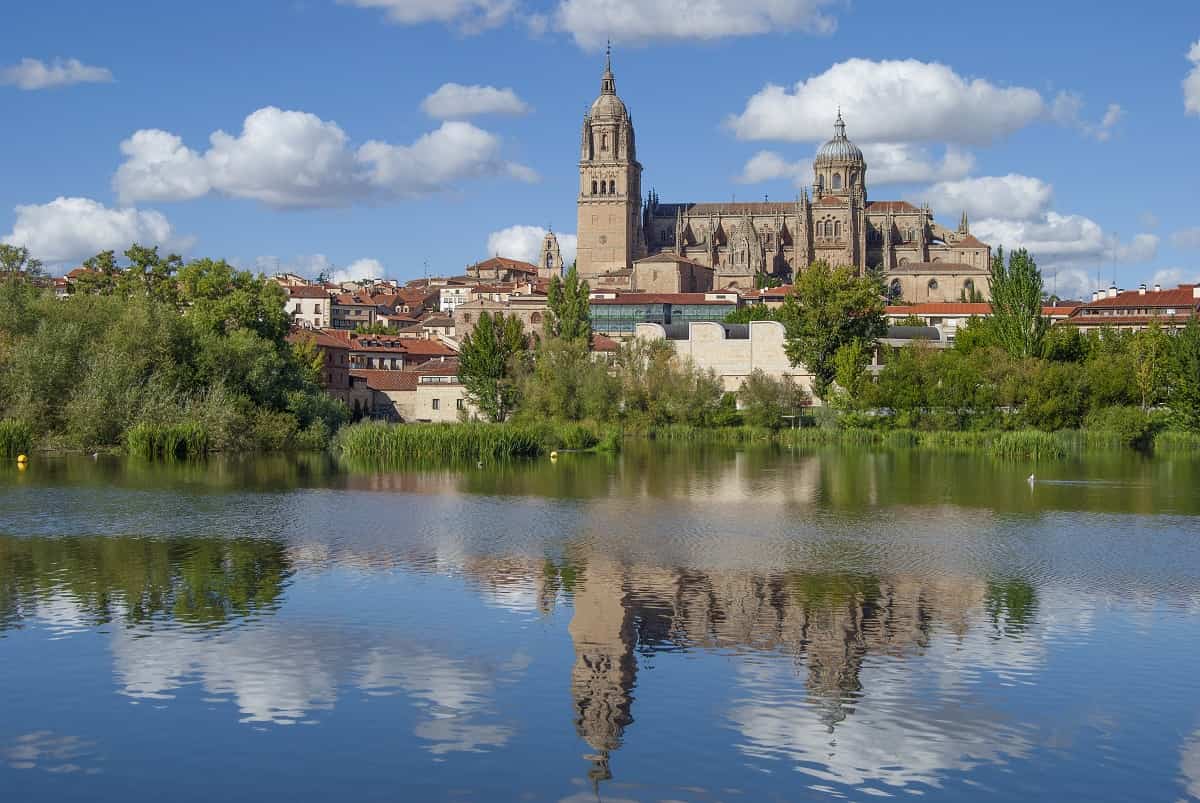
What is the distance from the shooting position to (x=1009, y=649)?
13516 mm

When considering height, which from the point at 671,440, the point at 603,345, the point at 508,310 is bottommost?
the point at 671,440

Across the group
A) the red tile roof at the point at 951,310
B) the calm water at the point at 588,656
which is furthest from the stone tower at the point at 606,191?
the calm water at the point at 588,656

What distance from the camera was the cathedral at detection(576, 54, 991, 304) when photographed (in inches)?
4690

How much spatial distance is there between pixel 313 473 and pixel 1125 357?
126 ft

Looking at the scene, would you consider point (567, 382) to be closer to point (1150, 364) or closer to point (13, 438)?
point (13, 438)


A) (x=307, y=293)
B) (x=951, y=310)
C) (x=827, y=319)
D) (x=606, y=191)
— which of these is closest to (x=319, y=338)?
(x=827, y=319)

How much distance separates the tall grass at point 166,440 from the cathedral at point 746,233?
77243 millimetres

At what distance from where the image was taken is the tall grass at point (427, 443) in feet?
137

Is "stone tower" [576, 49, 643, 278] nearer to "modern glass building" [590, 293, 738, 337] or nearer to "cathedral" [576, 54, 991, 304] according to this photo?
"cathedral" [576, 54, 991, 304]

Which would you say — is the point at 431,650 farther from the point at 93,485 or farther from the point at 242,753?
the point at 93,485

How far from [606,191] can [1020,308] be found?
67.0 metres

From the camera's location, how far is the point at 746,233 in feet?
391

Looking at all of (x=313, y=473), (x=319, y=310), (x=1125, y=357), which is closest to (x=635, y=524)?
(x=313, y=473)

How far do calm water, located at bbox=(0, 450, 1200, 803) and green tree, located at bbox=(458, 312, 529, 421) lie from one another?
35.3 metres
